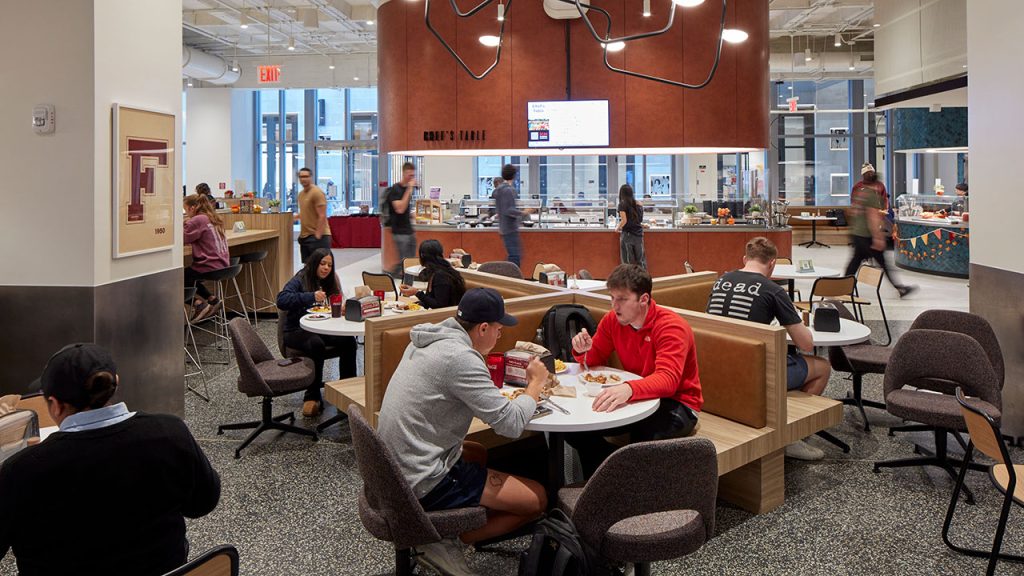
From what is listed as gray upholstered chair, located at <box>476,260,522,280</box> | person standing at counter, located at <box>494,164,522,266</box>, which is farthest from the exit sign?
gray upholstered chair, located at <box>476,260,522,280</box>

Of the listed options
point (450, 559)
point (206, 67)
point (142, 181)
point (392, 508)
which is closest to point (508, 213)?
point (142, 181)

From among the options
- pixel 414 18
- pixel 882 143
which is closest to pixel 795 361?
pixel 414 18

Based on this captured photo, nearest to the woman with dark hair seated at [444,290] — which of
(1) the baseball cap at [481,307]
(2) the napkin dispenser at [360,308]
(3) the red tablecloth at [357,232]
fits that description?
(2) the napkin dispenser at [360,308]

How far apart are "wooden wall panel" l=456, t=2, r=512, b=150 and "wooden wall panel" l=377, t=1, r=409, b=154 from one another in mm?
832

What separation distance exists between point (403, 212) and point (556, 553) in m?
7.36

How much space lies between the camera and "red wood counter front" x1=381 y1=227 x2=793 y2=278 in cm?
1060

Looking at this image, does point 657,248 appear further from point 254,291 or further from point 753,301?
point 753,301

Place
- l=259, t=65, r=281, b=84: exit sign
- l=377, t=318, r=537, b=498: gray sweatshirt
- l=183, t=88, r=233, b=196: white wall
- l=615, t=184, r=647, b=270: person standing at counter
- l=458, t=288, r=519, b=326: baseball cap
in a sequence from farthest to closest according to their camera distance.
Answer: l=183, t=88, r=233, b=196: white wall → l=259, t=65, r=281, b=84: exit sign → l=615, t=184, r=647, b=270: person standing at counter → l=458, t=288, r=519, b=326: baseball cap → l=377, t=318, r=537, b=498: gray sweatshirt

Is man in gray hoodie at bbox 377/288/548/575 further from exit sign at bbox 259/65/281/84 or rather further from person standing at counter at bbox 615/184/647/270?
exit sign at bbox 259/65/281/84

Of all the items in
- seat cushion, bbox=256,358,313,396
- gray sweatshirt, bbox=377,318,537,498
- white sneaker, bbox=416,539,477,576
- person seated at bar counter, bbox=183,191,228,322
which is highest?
person seated at bar counter, bbox=183,191,228,322

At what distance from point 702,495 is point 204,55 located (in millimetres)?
17189

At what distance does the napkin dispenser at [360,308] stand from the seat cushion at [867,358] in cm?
304

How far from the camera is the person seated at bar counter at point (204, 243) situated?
683 centimetres

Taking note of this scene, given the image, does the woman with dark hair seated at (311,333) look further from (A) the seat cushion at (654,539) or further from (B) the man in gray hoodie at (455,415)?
(A) the seat cushion at (654,539)
